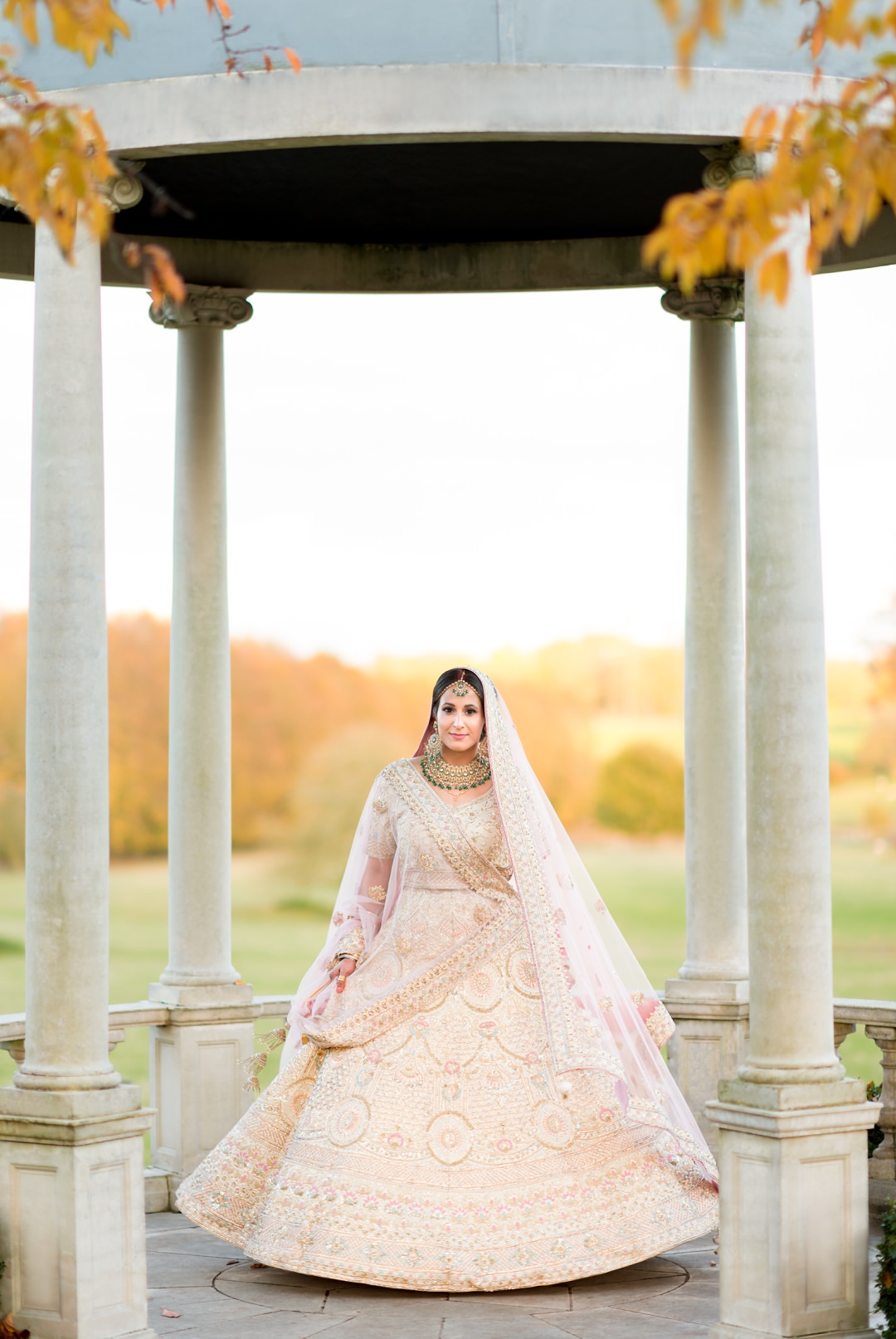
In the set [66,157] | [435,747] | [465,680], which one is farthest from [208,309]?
[66,157]

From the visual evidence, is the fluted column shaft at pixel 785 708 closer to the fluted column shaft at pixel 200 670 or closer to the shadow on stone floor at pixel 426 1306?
the shadow on stone floor at pixel 426 1306

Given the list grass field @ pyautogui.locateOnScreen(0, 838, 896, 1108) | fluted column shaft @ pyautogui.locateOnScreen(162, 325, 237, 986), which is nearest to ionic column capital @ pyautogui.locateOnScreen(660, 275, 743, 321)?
fluted column shaft @ pyautogui.locateOnScreen(162, 325, 237, 986)

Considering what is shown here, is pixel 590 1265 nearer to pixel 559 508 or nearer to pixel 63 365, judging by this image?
Result: pixel 63 365

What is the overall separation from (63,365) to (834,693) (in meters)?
28.3

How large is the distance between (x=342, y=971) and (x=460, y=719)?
181 centimetres

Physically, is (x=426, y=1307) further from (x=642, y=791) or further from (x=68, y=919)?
(x=642, y=791)

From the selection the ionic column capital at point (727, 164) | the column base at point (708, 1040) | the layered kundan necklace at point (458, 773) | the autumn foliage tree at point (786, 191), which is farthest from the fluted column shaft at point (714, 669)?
the autumn foliage tree at point (786, 191)

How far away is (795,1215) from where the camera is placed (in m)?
9.00

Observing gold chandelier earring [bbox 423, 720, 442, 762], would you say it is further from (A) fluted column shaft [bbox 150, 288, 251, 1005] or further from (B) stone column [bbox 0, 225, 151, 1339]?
(B) stone column [bbox 0, 225, 151, 1339]

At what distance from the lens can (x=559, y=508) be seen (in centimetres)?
3794

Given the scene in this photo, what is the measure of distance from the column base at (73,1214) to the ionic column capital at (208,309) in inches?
261

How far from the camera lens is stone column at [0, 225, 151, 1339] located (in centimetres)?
925

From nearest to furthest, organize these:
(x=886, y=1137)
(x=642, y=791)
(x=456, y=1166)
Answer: (x=456, y=1166), (x=886, y=1137), (x=642, y=791)

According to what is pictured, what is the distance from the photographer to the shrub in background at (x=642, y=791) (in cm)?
3578
